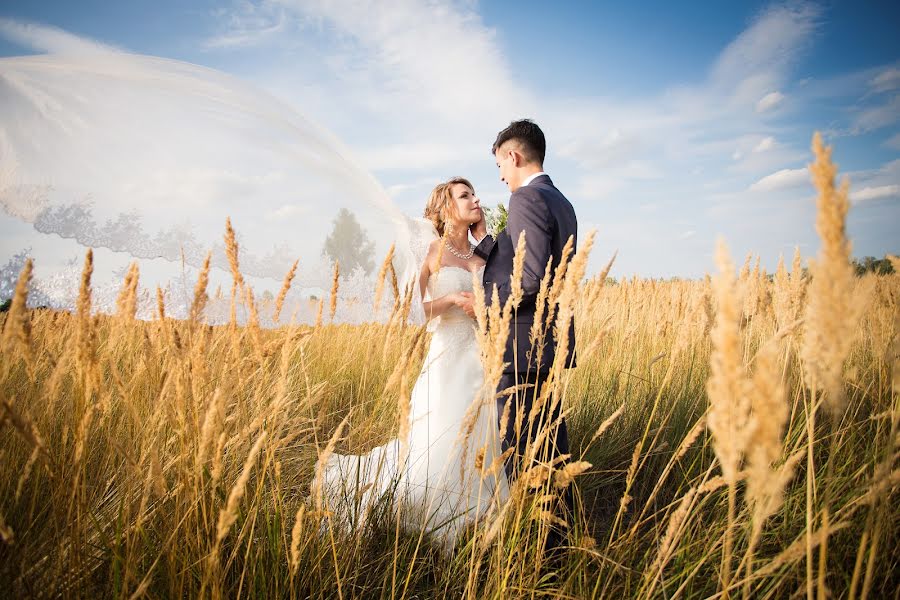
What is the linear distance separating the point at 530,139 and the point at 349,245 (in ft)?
4.80

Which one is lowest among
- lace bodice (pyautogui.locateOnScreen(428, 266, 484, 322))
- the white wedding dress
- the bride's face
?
the white wedding dress

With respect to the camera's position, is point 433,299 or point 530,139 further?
point 433,299

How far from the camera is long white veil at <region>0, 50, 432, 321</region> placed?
2.11 metres

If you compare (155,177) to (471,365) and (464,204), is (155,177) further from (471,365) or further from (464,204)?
(464,204)

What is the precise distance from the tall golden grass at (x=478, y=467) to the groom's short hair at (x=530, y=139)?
133 centimetres

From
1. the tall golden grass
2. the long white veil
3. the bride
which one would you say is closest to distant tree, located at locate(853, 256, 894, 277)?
the tall golden grass

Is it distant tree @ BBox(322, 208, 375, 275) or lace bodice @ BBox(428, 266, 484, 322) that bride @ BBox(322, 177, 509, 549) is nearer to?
lace bodice @ BBox(428, 266, 484, 322)

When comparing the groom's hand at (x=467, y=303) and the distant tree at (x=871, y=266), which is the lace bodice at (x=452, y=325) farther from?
the distant tree at (x=871, y=266)

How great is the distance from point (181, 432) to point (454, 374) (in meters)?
1.89

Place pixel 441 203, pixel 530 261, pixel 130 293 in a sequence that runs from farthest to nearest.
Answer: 1. pixel 441 203
2. pixel 530 261
3. pixel 130 293

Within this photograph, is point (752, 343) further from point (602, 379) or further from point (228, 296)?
point (228, 296)

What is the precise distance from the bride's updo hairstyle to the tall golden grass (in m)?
1.55

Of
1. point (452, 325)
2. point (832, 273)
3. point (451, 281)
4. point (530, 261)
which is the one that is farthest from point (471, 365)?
point (832, 273)

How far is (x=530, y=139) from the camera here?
275 cm
